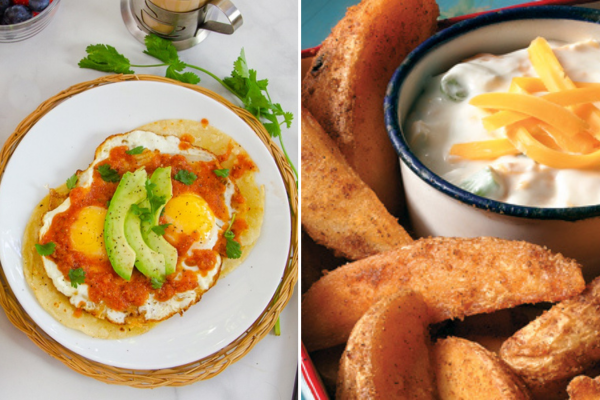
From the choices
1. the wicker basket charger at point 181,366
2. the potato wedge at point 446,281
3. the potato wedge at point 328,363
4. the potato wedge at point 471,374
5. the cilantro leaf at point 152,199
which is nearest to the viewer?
the potato wedge at point 471,374

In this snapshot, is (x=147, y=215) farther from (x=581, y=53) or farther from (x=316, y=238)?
(x=581, y=53)

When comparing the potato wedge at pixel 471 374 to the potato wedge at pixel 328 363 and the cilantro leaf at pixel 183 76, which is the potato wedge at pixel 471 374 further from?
the cilantro leaf at pixel 183 76

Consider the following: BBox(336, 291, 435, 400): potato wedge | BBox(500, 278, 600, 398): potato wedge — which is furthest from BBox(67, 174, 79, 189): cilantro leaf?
BBox(500, 278, 600, 398): potato wedge

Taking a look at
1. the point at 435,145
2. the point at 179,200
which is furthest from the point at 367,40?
the point at 179,200

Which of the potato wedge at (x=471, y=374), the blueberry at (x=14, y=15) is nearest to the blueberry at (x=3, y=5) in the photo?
the blueberry at (x=14, y=15)

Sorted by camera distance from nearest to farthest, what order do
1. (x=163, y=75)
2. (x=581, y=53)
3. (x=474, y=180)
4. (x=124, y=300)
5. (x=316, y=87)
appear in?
(x=474, y=180) < (x=581, y=53) < (x=316, y=87) < (x=124, y=300) < (x=163, y=75)

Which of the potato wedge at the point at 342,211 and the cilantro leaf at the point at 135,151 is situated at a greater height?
the potato wedge at the point at 342,211

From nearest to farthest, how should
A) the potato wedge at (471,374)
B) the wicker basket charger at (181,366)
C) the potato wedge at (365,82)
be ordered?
the potato wedge at (471,374) → the potato wedge at (365,82) → the wicker basket charger at (181,366)

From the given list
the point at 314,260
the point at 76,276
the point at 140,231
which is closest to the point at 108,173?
the point at 140,231
